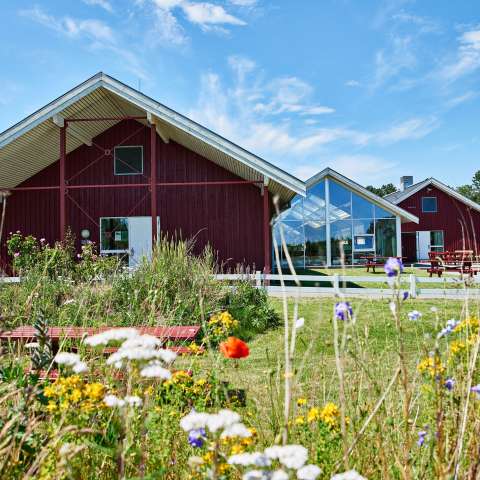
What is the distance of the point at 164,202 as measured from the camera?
16625 mm

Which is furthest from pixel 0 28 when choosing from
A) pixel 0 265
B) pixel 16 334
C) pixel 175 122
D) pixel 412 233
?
pixel 412 233

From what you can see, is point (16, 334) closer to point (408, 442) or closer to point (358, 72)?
point (408, 442)

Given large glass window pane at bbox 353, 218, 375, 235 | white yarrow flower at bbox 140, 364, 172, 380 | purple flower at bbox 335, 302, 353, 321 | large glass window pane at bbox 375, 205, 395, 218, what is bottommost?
white yarrow flower at bbox 140, 364, 172, 380

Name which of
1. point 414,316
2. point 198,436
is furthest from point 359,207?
point 198,436

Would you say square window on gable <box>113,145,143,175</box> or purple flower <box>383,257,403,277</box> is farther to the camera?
square window on gable <box>113,145,143,175</box>

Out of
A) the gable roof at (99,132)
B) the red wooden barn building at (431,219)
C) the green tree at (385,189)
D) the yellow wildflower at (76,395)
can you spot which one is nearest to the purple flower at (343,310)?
the yellow wildflower at (76,395)

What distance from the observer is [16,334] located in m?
4.09

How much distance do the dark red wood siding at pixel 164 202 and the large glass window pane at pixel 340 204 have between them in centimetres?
903

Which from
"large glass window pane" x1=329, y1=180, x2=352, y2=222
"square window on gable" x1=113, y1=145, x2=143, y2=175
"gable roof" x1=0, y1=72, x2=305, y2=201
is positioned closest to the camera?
"gable roof" x1=0, y1=72, x2=305, y2=201

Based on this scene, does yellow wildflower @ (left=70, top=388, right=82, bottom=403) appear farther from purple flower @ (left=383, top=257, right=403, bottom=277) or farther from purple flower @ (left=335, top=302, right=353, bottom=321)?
purple flower @ (left=383, top=257, right=403, bottom=277)

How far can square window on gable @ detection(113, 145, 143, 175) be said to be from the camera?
16.7m

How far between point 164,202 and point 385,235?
42.4 ft

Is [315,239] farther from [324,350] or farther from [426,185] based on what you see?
[324,350]

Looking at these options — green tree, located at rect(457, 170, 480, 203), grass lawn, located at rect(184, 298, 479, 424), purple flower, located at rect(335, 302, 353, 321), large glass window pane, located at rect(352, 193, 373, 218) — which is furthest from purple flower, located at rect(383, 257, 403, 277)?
green tree, located at rect(457, 170, 480, 203)
